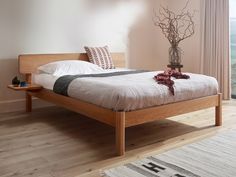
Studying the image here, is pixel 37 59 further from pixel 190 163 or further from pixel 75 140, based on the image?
pixel 190 163

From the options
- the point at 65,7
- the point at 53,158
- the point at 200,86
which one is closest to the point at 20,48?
the point at 65,7

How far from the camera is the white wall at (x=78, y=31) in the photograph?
396 cm

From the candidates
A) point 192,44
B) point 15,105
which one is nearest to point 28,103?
point 15,105

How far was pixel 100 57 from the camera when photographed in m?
4.28

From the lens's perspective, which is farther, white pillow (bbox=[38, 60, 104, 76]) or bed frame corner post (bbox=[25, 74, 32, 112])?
bed frame corner post (bbox=[25, 74, 32, 112])

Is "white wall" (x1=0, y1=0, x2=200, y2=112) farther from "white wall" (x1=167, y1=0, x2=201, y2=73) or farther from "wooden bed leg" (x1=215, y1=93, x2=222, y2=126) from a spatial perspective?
"wooden bed leg" (x1=215, y1=93, x2=222, y2=126)

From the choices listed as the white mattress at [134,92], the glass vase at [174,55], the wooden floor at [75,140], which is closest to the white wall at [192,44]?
the glass vase at [174,55]

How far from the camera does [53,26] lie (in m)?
4.26

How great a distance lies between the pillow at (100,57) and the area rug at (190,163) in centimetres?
195

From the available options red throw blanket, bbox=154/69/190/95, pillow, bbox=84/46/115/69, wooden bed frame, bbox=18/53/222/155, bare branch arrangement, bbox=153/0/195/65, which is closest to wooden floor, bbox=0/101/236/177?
wooden bed frame, bbox=18/53/222/155

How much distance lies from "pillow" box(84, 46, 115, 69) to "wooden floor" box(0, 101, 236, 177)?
831mm

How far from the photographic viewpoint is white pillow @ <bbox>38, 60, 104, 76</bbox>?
144 inches

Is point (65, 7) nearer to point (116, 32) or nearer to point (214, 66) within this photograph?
point (116, 32)

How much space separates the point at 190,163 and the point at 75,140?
1118 millimetres
